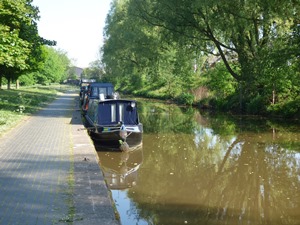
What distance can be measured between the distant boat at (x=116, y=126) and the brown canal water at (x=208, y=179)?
48 centimetres

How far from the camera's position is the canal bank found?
18.6ft

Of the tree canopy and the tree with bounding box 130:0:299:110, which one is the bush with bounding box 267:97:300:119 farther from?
the tree with bounding box 130:0:299:110

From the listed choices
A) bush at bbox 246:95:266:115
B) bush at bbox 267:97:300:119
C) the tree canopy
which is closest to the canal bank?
the tree canopy

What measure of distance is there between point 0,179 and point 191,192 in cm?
440

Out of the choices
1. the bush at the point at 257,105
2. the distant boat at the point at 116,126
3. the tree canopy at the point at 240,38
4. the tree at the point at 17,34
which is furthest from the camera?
the bush at the point at 257,105

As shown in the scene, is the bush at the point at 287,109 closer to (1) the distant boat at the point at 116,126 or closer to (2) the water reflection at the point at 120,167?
(1) the distant boat at the point at 116,126

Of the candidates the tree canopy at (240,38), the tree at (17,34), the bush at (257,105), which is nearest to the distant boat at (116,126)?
the tree at (17,34)

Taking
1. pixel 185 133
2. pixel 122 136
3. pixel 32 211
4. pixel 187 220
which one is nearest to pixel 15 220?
pixel 32 211

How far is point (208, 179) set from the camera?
10125mm

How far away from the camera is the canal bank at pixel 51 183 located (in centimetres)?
567

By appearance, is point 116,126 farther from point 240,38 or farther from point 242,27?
point 240,38

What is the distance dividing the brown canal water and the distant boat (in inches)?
19.0

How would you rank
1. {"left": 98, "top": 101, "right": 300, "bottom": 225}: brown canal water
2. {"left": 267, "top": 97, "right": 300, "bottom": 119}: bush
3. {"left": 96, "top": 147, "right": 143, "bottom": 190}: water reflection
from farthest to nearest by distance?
{"left": 267, "top": 97, "right": 300, "bottom": 119}: bush < {"left": 96, "top": 147, "right": 143, "bottom": 190}: water reflection < {"left": 98, "top": 101, "right": 300, "bottom": 225}: brown canal water

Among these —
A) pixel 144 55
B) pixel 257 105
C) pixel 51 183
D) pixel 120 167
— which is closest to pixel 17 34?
pixel 120 167
